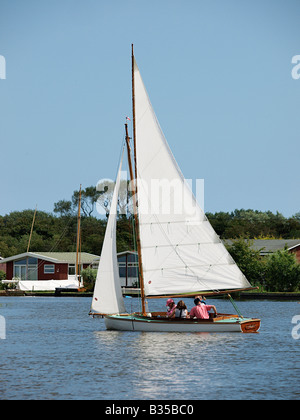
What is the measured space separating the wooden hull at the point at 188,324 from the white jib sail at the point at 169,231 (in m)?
1.52

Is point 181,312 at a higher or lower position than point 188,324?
higher

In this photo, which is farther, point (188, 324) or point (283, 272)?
point (283, 272)

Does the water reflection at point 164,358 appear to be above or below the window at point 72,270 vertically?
below

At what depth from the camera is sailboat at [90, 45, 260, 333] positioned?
37594 millimetres

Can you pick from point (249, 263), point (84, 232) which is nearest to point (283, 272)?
point (249, 263)

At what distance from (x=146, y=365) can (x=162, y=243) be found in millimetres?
10576

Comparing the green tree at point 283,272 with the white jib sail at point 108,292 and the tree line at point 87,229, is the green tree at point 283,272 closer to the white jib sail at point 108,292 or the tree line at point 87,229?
the tree line at point 87,229

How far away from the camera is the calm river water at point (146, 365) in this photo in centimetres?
2305

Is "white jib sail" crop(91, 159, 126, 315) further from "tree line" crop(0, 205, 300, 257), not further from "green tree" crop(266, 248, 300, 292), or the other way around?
"tree line" crop(0, 205, 300, 257)

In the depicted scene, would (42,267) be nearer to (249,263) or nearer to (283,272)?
(249,263)

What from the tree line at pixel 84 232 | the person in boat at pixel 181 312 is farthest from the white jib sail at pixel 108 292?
the tree line at pixel 84 232

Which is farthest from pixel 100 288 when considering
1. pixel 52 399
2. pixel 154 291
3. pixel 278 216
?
pixel 278 216

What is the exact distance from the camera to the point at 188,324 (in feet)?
119

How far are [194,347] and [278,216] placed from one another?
146 metres
